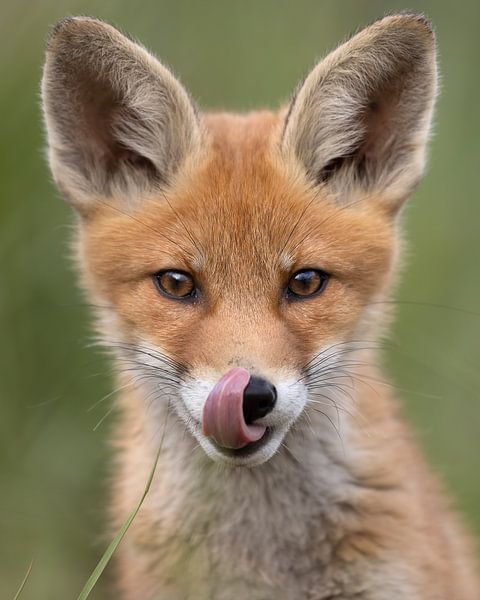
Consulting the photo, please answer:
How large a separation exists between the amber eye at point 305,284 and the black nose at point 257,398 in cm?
52

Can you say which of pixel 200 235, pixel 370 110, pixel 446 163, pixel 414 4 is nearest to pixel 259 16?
pixel 414 4

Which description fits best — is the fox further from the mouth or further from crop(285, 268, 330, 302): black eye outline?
the mouth

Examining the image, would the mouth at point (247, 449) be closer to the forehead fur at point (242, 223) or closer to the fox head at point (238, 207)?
the fox head at point (238, 207)

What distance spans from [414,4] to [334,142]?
11.2 ft

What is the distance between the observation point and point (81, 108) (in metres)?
4.07

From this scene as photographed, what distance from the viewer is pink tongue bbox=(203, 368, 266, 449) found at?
321 cm

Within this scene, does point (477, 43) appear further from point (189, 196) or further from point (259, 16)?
point (189, 196)

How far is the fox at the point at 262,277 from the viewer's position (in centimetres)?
Answer: 372

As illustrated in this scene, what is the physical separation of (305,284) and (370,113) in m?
0.85

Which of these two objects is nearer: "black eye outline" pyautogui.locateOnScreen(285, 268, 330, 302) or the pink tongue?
the pink tongue

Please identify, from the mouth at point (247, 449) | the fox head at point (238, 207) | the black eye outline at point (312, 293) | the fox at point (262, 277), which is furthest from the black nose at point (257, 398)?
the black eye outline at point (312, 293)

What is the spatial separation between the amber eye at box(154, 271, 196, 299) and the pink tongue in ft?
1.67

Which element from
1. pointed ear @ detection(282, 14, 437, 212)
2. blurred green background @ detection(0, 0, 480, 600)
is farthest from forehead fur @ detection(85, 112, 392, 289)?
blurred green background @ detection(0, 0, 480, 600)

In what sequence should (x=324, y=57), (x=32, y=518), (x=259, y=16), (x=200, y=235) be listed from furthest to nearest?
(x=259, y=16) → (x=32, y=518) → (x=324, y=57) → (x=200, y=235)
